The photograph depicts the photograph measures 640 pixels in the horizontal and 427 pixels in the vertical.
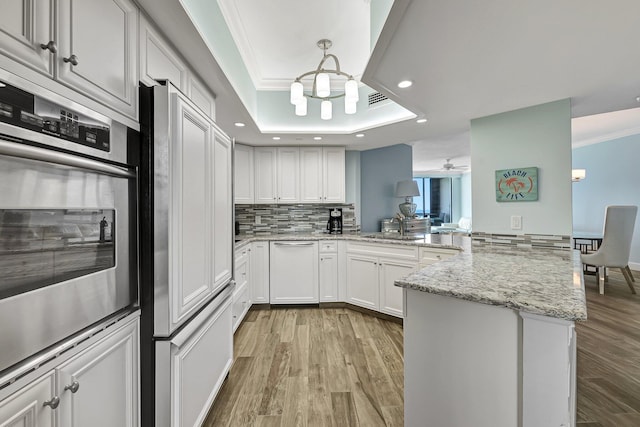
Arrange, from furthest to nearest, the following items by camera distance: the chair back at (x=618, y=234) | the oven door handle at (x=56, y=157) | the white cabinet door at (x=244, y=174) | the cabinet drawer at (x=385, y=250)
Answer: the chair back at (x=618, y=234)
the white cabinet door at (x=244, y=174)
the cabinet drawer at (x=385, y=250)
the oven door handle at (x=56, y=157)

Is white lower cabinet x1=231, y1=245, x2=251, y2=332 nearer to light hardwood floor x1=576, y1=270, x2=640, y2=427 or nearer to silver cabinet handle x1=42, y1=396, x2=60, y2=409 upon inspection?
silver cabinet handle x1=42, y1=396, x2=60, y2=409

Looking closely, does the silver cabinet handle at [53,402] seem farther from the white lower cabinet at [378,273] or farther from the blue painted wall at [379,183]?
the blue painted wall at [379,183]

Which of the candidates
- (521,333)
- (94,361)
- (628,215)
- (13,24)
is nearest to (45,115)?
(13,24)

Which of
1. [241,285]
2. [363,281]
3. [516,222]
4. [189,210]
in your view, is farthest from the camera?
[363,281]

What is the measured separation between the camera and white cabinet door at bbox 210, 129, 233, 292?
1638 millimetres

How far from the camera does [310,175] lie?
3922 mm

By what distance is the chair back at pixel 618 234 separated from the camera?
389 centimetres

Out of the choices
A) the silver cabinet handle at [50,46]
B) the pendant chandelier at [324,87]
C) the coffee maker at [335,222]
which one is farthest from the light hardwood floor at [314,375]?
the pendant chandelier at [324,87]

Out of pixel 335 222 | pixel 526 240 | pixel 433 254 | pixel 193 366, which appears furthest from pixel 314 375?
pixel 335 222

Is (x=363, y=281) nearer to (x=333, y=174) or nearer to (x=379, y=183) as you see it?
(x=333, y=174)

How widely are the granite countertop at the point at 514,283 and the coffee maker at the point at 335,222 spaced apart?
223 cm

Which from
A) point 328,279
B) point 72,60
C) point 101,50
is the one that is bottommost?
point 328,279

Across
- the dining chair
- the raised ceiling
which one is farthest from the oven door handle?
the dining chair

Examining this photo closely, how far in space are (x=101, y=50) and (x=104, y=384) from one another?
3.85 ft
